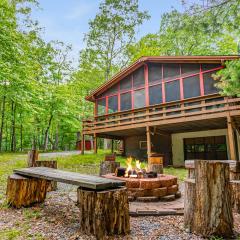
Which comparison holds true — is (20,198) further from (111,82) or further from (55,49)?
(55,49)

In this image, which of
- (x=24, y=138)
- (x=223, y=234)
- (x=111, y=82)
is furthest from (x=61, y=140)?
(x=223, y=234)

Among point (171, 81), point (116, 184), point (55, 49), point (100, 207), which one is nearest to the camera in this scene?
point (100, 207)

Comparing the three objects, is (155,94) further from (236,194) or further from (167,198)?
(236,194)

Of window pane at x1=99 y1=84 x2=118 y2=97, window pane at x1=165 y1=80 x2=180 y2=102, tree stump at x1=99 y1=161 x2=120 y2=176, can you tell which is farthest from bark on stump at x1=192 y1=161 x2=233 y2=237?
window pane at x1=99 y1=84 x2=118 y2=97

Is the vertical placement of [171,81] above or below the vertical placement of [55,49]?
Result: below

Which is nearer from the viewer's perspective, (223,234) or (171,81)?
(223,234)

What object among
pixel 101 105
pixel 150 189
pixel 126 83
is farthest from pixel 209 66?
pixel 150 189

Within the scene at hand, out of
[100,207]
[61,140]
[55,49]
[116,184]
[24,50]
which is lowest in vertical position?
[100,207]

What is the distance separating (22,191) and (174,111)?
8454 millimetres

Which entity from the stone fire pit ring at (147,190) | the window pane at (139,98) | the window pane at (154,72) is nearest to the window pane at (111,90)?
the window pane at (139,98)

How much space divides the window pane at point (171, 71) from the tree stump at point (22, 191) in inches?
402

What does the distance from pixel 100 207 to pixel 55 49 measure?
2372 centimetres

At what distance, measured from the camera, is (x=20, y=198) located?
4094 mm

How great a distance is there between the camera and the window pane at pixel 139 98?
1363 cm
